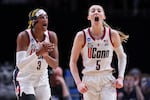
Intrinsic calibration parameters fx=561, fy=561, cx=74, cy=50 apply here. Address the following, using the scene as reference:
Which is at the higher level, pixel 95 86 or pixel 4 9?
pixel 4 9

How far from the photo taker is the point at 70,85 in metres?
12.4

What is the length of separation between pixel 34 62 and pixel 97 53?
872 millimetres

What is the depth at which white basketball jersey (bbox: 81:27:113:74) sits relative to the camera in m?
7.67

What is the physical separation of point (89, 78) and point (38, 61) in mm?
734

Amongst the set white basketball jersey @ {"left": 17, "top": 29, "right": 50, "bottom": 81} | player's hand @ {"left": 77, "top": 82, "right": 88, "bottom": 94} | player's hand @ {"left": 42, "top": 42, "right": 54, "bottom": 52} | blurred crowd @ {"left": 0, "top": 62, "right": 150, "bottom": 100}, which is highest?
player's hand @ {"left": 42, "top": 42, "right": 54, "bottom": 52}

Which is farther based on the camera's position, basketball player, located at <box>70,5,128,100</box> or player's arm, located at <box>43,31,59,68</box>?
basketball player, located at <box>70,5,128,100</box>

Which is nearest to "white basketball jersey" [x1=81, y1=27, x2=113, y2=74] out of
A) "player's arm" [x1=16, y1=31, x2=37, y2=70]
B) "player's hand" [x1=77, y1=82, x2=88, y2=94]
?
"player's hand" [x1=77, y1=82, x2=88, y2=94]

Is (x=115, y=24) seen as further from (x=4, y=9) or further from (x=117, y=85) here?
(x=117, y=85)

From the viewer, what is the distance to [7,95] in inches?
504

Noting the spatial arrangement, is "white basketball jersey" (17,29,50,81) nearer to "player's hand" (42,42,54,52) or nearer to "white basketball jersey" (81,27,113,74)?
"player's hand" (42,42,54,52)

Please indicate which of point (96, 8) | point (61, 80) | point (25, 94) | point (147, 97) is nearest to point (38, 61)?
point (25, 94)

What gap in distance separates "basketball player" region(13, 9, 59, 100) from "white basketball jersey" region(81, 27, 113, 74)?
0.44 m

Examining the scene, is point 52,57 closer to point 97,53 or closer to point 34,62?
point 34,62

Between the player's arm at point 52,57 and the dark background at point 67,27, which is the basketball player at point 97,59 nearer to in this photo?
the player's arm at point 52,57
